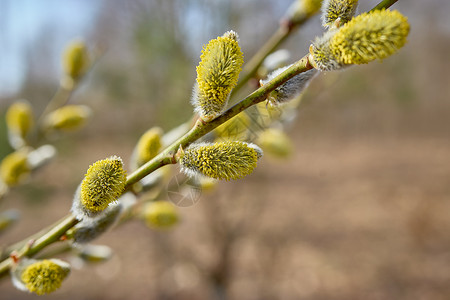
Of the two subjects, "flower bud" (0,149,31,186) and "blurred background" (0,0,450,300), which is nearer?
"flower bud" (0,149,31,186)

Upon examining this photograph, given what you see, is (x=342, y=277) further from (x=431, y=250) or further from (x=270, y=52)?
(x=270, y=52)

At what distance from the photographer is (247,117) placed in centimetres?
53

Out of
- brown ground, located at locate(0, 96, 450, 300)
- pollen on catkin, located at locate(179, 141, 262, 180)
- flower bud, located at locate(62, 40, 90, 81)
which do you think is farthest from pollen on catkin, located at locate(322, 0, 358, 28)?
brown ground, located at locate(0, 96, 450, 300)

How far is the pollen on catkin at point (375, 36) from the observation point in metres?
0.27

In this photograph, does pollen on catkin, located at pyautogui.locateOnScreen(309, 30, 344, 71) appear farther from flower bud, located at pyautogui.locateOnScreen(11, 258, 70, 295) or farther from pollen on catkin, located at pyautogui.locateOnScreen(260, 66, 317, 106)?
flower bud, located at pyautogui.locateOnScreen(11, 258, 70, 295)

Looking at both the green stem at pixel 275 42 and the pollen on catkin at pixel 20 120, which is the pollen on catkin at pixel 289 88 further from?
the pollen on catkin at pixel 20 120

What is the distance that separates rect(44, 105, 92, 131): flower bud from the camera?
2.43ft

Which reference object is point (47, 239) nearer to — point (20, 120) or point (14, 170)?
point (14, 170)

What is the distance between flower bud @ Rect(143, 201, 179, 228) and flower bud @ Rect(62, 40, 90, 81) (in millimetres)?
329

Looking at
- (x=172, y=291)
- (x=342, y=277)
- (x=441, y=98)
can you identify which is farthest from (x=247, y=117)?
(x=441, y=98)

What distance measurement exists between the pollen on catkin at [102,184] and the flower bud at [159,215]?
0.93ft

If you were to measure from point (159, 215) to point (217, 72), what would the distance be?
37 centimetres

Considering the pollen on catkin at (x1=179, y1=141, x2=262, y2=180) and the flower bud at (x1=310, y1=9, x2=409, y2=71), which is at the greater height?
the pollen on catkin at (x1=179, y1=141, x2=262, y2=180)

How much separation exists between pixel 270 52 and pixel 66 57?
43 centimetres
